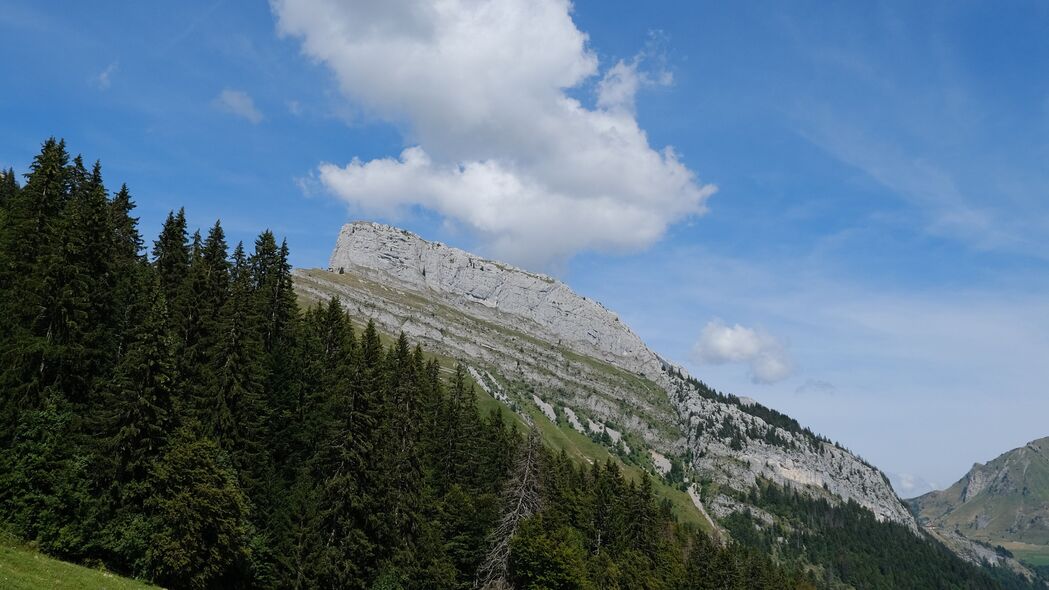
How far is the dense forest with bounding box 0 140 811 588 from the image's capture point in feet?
134

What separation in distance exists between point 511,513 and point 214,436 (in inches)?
1184

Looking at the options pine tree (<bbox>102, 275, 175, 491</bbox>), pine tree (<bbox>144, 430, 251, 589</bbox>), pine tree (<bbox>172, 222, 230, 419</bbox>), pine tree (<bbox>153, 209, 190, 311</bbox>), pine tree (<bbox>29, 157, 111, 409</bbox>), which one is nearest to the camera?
pine tree (<bbox>144, 430, 251, 589</bbox>)

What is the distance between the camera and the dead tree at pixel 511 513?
2552 inches

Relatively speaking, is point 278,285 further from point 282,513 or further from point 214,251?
point 282,513

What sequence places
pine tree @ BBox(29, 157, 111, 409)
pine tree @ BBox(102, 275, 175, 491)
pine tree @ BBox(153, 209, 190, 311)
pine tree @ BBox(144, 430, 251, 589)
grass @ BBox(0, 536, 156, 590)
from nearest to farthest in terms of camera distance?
grass @ BBox(0, 536, 156, 590)
pine tree @ BBox(144, 430, 251, 589)
pine tree @ BBox(102, 275, 175, 491)
pine tree @ BBox(29, 157, 111, 409)
pine tree @ BBox(153, 209, 190, 311)

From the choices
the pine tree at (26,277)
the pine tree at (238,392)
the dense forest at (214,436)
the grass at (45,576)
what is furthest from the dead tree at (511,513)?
the pine tree at (26,277)

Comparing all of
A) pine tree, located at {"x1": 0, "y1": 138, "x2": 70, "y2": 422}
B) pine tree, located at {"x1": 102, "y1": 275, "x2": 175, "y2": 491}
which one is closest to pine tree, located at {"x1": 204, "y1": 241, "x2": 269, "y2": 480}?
pine tree, located at {"x1": 102, "y1": 275, "x2": 175, "y2": 491}

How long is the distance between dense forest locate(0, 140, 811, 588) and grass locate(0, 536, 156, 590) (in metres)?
7.41

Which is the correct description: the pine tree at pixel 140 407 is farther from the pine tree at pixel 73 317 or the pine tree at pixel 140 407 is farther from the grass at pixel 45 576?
the grass at pixel 45 576

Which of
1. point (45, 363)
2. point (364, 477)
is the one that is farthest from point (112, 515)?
point (364, 477)

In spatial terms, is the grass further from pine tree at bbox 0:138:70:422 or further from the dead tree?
the dead tree

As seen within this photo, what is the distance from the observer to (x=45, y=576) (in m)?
28.8

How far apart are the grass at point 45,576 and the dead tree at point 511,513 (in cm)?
3687

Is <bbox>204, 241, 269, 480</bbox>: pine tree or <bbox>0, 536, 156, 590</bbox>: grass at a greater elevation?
<bbox>204, 241, 269, 480</bbox>: pine tree
